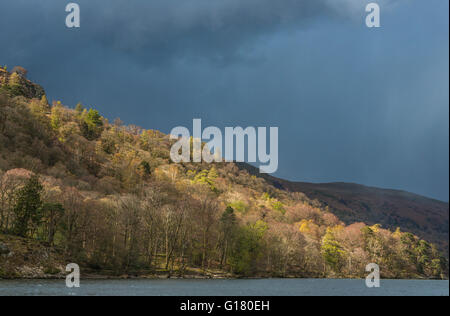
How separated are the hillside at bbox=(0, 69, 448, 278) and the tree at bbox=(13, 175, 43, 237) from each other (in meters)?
0.17

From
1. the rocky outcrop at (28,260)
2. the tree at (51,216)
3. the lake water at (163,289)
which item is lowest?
the lake water at (163,289)

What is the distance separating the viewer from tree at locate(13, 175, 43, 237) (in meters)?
79.1

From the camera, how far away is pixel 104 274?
3398 inches

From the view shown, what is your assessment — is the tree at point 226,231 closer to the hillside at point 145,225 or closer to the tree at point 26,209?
the hillside at point 145,225

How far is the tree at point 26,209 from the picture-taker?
79.1 metres

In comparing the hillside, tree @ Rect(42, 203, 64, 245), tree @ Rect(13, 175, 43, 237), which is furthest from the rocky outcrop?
tree @ Rect(42, 203, 64, 245)

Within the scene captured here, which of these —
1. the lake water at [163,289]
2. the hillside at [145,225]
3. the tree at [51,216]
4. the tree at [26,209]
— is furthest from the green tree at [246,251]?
the tree at [26,209]

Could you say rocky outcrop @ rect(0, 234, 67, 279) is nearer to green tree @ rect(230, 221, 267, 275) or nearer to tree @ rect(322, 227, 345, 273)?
green tree @ rect(230, 221, 267, 275)

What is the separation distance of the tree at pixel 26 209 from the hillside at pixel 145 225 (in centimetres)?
17

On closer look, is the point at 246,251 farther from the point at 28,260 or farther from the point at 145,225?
the point at 28,260

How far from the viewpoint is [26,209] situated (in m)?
79.2

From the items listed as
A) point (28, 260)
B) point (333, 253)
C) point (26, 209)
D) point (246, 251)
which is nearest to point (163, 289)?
point (28, 260)
